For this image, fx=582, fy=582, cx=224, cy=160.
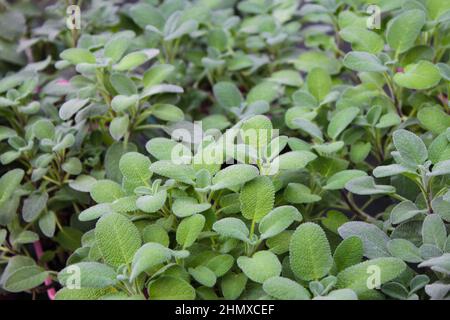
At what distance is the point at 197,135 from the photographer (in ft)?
3.29

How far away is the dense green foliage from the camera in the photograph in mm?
751

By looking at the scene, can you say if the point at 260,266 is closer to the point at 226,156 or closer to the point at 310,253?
the point at 310,253

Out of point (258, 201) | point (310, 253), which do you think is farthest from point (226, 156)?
point (310, 253)

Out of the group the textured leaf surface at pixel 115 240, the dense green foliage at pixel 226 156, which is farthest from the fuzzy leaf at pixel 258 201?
the textured leaf surface at pixel 115 240

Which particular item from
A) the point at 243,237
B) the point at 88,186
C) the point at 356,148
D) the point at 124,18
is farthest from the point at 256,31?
the point at 243,237

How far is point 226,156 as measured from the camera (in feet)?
2.83

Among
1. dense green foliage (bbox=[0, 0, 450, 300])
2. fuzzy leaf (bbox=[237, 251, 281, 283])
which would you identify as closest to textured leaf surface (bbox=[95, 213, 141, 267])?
dense green foliage (bbox=[0, 0, 450, 300])

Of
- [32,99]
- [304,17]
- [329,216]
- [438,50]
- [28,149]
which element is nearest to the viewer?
[329,216]

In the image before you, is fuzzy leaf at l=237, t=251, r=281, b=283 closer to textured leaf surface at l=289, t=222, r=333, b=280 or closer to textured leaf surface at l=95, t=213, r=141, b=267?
textured leaf surface at l=289, t=222, r=333, b=280

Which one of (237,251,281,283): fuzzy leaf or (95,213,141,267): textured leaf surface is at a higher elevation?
(95,213,141,267): textured leaf surface

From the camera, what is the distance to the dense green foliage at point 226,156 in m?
0.75

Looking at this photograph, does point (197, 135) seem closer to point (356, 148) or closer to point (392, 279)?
point (356, 148)

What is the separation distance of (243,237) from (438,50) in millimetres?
618

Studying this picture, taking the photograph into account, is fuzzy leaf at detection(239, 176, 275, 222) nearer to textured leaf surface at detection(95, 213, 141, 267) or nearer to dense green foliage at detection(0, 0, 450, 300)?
dense green foliage at detection(0, 0, 450, 300)
